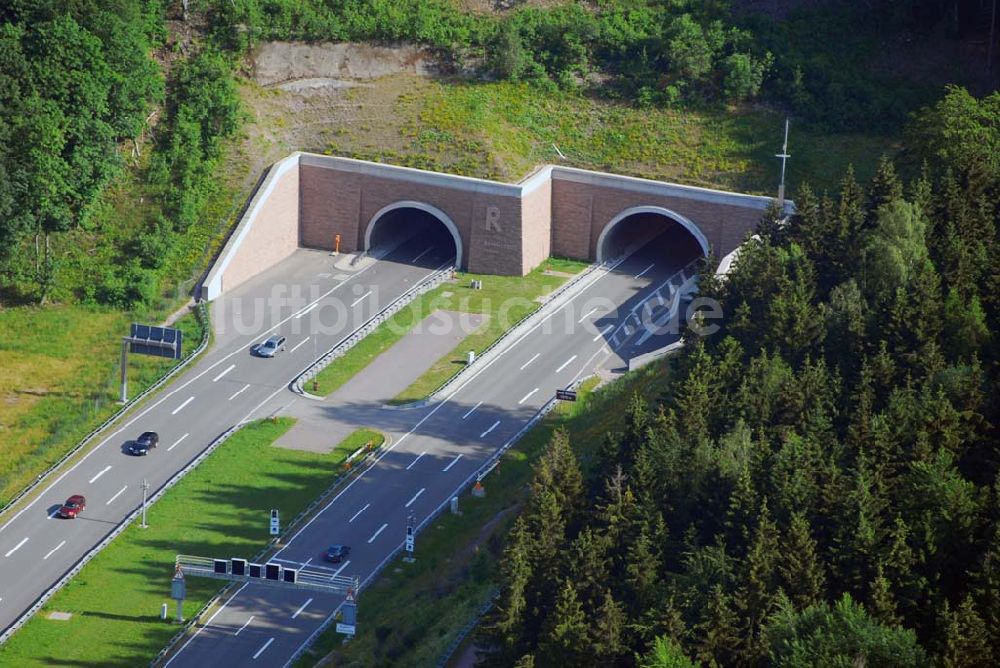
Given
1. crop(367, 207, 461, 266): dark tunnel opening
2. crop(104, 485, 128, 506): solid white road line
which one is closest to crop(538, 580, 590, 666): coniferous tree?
crop(104, 485, 128, 506): solid white road line

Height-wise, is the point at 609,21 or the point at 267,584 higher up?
the point at 609,21

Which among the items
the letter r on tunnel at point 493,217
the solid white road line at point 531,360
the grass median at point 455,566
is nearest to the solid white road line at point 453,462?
the grass median at point 455,566

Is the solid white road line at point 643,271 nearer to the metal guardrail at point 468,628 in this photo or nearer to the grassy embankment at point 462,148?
the grassy embankment at point 462,148

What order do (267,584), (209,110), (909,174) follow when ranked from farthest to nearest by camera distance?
(209,110) < (909,174) < (267,584)

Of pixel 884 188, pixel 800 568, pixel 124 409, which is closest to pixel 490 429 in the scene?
pixel 124 409

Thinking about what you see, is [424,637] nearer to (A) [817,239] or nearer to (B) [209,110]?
(A) [817,239]

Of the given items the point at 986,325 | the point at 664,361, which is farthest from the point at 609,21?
the point at 986,325
